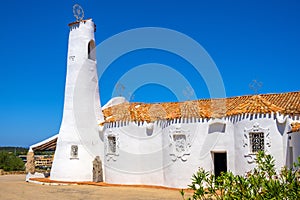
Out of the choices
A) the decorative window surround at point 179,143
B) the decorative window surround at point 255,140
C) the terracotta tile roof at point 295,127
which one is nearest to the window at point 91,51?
the decorative window surround at point 179,143

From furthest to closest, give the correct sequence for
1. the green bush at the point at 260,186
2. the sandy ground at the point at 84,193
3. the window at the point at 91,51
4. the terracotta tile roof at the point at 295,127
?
the window at the point at 91,51
the sandy ground at the point at 84,193
the terracotta tile roof at the point at 295,127
the green bush at the point at 260,186

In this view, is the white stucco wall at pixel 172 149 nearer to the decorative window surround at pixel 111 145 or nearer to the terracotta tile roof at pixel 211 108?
the decorative window surround at pixel 111 145

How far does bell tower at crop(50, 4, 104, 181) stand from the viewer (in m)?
25.7

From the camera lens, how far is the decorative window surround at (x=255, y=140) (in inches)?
746

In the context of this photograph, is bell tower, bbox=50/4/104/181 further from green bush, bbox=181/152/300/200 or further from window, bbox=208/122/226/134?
green bush, bbox=181/152/300/200

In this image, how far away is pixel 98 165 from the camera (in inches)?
995

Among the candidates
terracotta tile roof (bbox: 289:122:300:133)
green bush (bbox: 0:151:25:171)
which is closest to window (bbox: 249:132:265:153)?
terracotta tile roof (bbox: 289:122:300:133)

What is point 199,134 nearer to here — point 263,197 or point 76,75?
point 76,75

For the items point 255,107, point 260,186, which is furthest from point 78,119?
point 260,186

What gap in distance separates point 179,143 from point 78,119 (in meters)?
8.12

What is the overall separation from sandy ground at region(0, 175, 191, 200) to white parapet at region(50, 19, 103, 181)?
8.77ft

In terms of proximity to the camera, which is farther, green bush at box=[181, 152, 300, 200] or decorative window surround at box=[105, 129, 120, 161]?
decorative window surround at box=[105, 129, 120, 161]

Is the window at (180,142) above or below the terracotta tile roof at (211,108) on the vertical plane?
below

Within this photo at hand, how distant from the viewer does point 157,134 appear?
2336 centimetres
